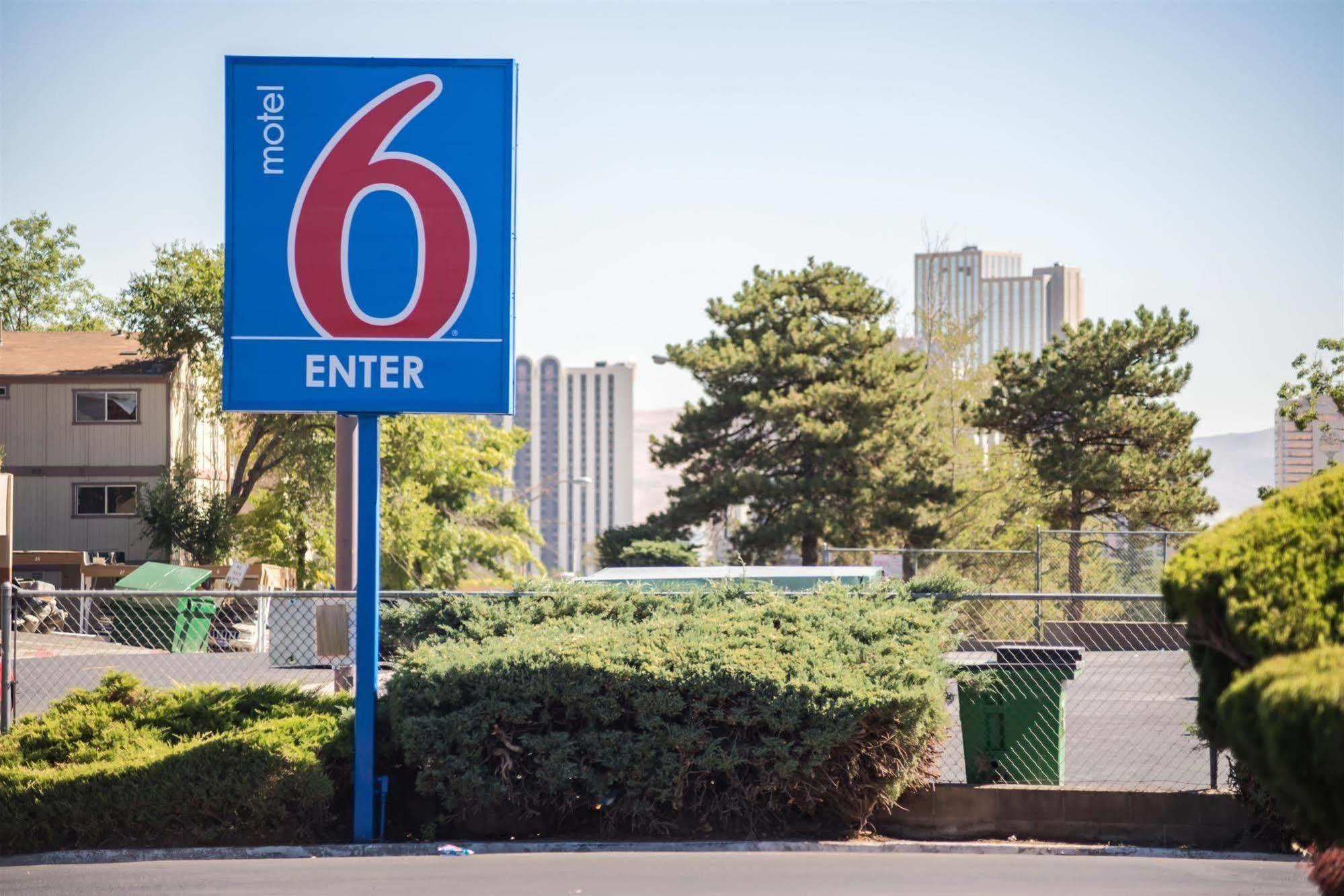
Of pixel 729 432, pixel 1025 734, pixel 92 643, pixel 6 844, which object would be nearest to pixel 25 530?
pixel 92 643

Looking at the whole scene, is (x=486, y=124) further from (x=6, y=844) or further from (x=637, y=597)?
(x=6, y=844)

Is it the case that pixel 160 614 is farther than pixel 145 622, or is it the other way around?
pixel 160 614

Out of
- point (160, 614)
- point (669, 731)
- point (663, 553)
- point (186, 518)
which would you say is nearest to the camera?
point (669, 731)

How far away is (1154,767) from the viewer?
37.1ft

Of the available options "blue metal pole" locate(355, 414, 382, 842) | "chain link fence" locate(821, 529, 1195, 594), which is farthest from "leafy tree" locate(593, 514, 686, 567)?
"blue metal pole" locate(355, 414, 382, 842)

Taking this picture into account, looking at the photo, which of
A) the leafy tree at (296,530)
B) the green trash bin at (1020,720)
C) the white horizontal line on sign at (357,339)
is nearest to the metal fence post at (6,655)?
the white horizontal line on sign at (357,339)

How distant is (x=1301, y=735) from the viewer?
3.56m

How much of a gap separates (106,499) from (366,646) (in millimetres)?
35464

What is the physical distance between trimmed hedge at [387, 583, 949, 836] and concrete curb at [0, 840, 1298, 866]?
0.16m

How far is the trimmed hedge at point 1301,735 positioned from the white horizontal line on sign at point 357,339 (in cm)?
531

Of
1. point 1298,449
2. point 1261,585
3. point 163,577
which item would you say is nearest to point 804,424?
point 1298,449

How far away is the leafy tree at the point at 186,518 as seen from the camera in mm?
38531

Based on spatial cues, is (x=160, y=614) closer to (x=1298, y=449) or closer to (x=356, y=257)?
(x=356, y=257)

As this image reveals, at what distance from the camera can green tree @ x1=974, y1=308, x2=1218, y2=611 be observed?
100ft
